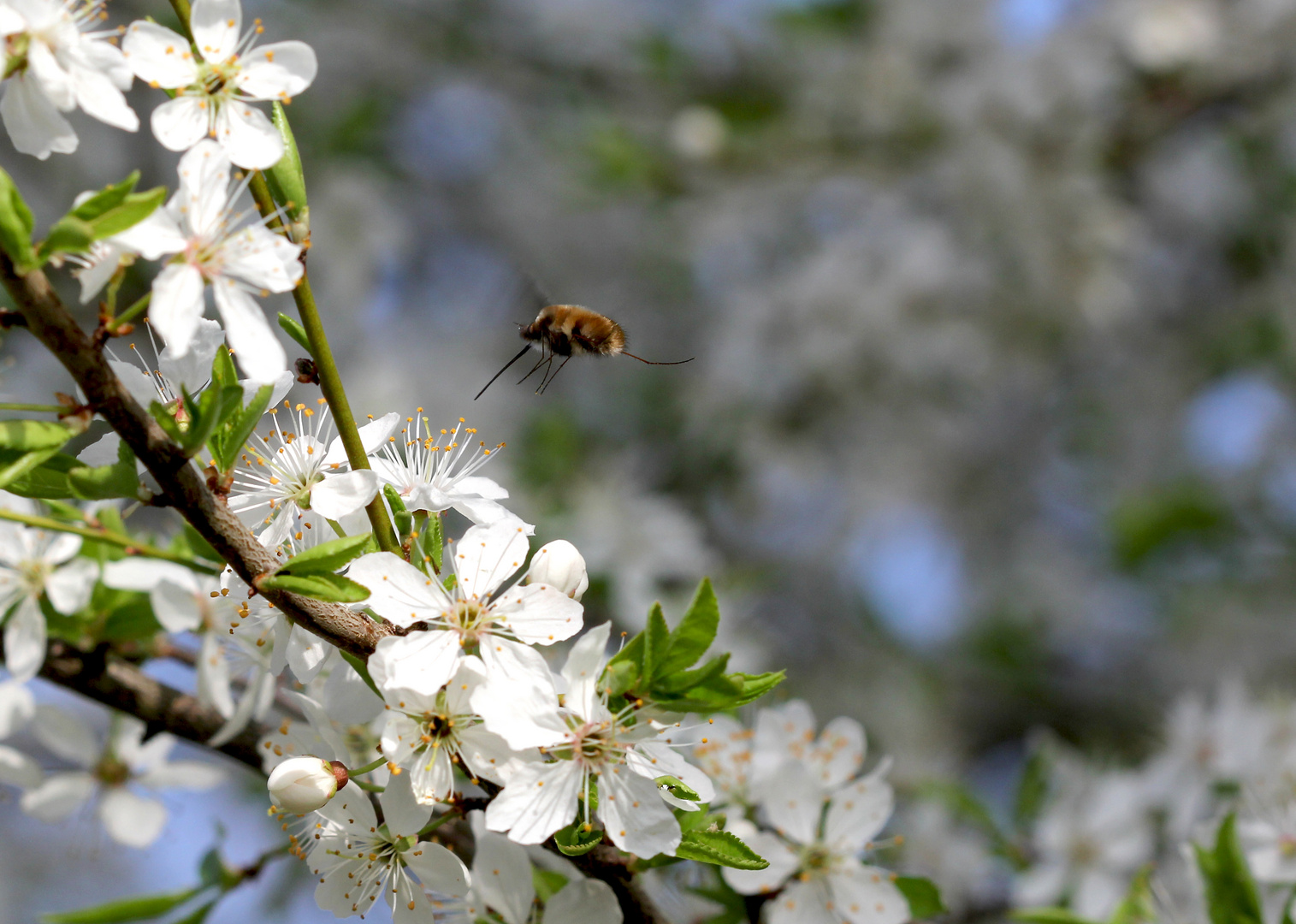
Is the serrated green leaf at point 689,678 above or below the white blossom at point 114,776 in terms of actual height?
above

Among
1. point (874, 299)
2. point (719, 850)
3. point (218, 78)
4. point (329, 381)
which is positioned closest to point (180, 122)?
point (218, 78)

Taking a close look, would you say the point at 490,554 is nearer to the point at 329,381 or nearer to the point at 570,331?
the point at 329,381

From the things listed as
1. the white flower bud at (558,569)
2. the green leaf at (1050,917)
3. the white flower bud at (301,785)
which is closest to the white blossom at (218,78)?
the white flower bud at (558,569)

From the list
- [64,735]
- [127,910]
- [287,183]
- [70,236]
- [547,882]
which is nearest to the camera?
[70,236]

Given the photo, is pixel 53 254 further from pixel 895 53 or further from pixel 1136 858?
pixel 895 53

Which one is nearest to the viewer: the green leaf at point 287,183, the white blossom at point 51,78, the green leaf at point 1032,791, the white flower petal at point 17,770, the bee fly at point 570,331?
the white blossom at point 51,78

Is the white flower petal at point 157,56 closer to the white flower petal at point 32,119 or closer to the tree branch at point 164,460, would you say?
the white flower petal at point 32,119

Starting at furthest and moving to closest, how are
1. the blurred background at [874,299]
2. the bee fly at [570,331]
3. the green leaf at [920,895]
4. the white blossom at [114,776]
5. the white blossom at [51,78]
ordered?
the blurred background at [874,299], the bee fly at [570,331], the white blossom at [114,776], the green leaf at [920,895], the white blossom at [51,78]

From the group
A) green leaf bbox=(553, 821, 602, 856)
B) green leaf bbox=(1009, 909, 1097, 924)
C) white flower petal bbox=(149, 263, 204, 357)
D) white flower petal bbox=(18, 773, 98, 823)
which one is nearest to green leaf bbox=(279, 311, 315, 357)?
white flower petal bbox=(149, 263, 204, 357)
